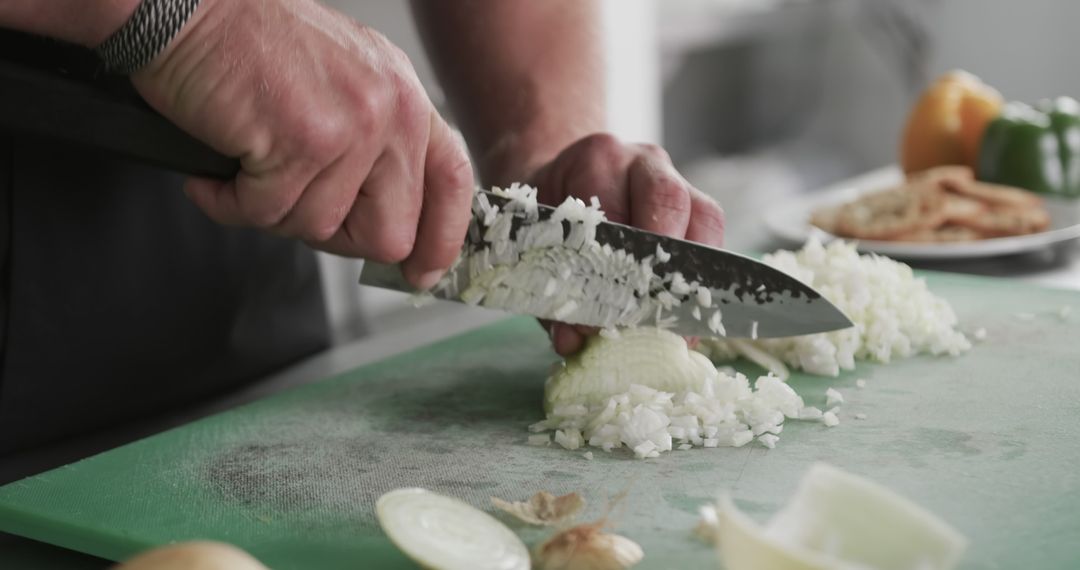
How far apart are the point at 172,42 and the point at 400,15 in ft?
7.62

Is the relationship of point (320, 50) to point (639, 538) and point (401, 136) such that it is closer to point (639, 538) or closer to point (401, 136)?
point (401, 136)

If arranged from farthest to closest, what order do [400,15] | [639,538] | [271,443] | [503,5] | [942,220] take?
[400,15] → [942,220] → [503,5] → [271,443] → [639,538]

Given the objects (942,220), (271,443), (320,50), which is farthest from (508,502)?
(942,220)

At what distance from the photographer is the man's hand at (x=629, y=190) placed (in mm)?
1261

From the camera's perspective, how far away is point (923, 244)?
188cm

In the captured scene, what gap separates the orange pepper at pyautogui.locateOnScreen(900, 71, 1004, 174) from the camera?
228cm

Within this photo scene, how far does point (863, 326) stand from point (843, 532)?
2.36 feet

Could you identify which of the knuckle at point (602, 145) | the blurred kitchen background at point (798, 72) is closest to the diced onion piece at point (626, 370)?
the knuckle at point (602, 145)

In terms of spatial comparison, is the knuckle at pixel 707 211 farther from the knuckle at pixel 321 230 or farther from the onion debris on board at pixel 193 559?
the onion debris on board at pixel 193 559

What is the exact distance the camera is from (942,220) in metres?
1.94

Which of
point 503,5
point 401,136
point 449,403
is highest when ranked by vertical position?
point 503,5

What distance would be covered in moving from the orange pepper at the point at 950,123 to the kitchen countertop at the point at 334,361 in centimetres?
35

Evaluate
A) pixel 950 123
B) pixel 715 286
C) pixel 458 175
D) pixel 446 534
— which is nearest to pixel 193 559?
pixel 446 534

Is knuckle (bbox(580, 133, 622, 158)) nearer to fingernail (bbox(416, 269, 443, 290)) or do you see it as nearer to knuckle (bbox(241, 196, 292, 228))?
fingernail (bbox(416, 269, 443, 290))
